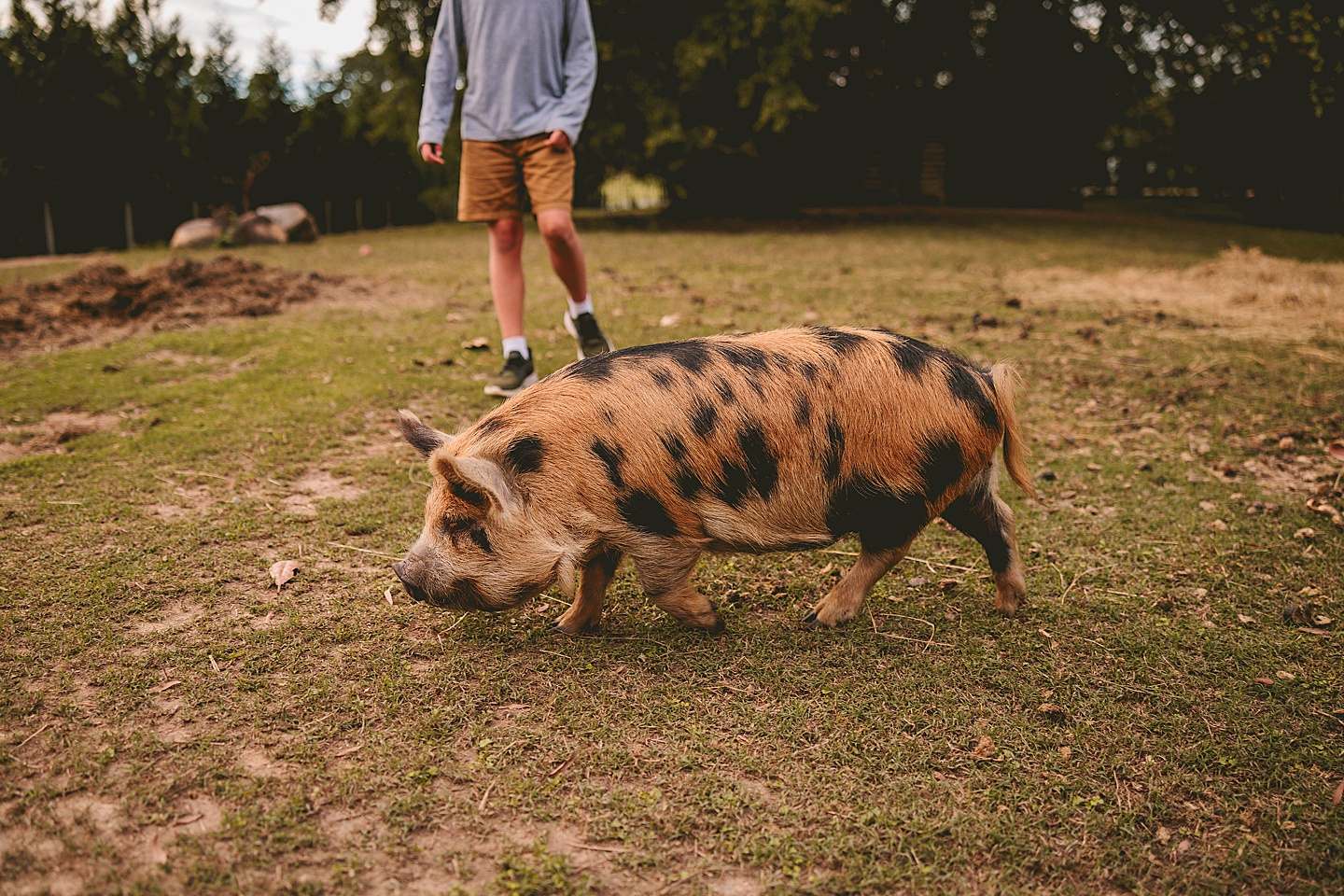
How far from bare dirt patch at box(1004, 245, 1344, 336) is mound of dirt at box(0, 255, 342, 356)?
7.14 m

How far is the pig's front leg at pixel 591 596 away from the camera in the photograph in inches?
119

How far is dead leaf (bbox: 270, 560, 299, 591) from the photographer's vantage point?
10.9 ft

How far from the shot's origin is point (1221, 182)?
22.8 meters

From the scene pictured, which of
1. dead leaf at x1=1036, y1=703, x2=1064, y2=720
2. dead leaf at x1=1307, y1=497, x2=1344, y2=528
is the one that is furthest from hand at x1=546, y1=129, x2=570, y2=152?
dead leaf at x1=1307, y1=497, x2=1344, y2=528

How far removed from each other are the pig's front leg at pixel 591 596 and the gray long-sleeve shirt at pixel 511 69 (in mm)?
3046

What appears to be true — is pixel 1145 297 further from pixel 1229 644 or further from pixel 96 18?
pixel 96 18

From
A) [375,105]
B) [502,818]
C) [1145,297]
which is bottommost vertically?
[502,818]

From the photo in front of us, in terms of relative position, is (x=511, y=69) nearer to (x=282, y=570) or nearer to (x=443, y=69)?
(x=443, y=69)

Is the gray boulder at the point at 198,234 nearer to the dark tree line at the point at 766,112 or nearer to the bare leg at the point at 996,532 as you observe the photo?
the dark tree line at the point at 766,112

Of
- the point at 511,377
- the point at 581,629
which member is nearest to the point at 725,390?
the point at 581,629

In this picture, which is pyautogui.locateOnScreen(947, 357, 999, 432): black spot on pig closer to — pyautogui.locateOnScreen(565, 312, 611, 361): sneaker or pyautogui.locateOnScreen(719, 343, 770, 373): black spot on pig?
pyautogui.locateOnScreen(719, 343, 770, 373): black spot on pig

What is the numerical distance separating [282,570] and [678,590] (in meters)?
1.49

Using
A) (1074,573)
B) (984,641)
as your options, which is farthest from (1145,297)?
(984,641)

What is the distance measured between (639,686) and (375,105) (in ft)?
58.3
